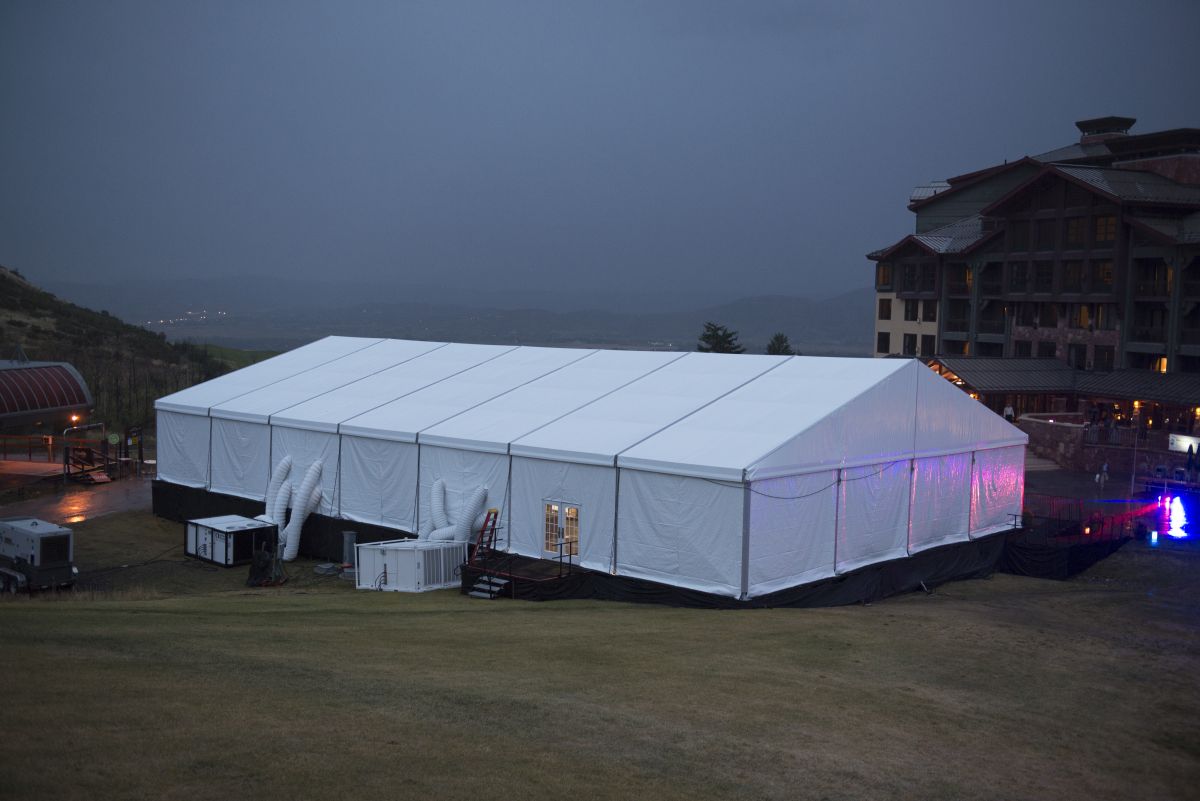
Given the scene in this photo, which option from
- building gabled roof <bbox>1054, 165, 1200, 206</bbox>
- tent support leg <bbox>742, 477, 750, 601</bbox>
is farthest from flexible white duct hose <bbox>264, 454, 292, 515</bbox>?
building gabled roof <bbox>1054, 165, 1200, 206</bbox>

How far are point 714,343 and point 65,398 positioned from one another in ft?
158

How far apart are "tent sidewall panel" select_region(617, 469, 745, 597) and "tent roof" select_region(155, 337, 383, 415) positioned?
1693 cm

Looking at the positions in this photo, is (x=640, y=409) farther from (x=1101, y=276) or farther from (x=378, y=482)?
(x=1101, y=276)

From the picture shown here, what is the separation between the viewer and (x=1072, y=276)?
53.8 m

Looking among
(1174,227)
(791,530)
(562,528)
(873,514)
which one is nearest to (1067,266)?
(1174,227)

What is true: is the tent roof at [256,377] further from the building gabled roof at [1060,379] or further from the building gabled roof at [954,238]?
the building gabled roof at [954,238]

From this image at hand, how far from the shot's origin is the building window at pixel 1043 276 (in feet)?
181

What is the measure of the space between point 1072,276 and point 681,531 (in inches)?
1673

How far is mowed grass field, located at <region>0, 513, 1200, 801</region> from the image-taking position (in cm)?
913

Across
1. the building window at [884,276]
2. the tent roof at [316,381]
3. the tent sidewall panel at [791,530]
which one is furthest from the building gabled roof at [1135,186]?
the tent sidewall panel at [791,530]

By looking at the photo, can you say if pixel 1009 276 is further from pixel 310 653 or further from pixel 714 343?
pixel 310 653

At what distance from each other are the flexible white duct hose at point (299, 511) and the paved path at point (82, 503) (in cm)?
801

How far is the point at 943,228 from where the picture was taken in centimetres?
6700

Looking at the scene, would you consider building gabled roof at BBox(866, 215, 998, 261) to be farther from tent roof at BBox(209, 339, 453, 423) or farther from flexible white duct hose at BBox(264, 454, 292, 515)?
flexible white duct hose at BBox(264, 454, 292, 515)
